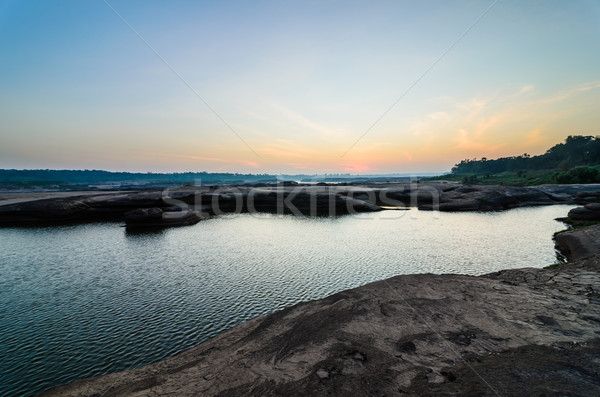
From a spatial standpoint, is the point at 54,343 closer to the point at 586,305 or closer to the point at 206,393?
the point at 206,393

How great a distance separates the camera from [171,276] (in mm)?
16094

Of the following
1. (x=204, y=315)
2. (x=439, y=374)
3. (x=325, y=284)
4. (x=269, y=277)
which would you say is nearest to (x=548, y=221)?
(x=325, y=284)

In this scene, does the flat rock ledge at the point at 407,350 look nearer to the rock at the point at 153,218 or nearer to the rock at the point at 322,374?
the rock at the point at 322,374

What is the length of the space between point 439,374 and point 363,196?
2292 inches

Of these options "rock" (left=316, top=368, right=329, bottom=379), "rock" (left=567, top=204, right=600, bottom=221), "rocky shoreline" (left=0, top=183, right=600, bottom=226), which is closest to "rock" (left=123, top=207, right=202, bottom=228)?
"rocky shoreline" (left=0, top=183, right=600, bottom=226)

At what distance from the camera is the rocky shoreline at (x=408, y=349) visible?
4.89 m

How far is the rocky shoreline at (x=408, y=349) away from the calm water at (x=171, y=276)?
5.84ft

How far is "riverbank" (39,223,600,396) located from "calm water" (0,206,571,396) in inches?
72.1

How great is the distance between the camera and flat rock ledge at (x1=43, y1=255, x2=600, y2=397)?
4.88 meters

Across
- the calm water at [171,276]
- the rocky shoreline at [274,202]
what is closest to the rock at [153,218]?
the rocky shoreline at [274,202]

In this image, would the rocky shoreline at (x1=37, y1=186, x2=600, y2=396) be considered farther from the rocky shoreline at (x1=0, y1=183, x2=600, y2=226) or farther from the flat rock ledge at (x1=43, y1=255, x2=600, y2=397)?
the rocky shoreline at (x1=0, y1=183, x2=600, y2=226)

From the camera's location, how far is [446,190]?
62.5 m

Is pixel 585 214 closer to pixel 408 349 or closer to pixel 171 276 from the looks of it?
pixel 408 349

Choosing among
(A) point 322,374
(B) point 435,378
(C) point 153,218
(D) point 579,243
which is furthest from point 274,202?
(B) point 435,378
